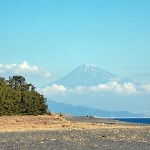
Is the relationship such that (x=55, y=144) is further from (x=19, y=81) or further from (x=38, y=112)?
(x=19, y=81)

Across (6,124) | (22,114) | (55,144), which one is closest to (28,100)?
(22,114)

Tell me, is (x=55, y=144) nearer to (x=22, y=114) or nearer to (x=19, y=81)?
(x=22, y=114)

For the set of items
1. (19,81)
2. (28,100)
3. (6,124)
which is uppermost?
(19,81)

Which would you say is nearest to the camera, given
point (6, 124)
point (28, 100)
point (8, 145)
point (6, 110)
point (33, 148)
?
point (33, 148)

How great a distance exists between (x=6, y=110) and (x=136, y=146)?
205 feet

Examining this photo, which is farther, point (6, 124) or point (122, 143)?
Answer: point (6, 124)

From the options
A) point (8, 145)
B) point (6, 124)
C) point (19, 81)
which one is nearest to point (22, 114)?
point (6, 124)

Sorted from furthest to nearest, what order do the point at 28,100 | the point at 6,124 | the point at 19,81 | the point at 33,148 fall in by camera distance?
1. the point at 19,81
2. the point at 28,100
3. the point at 6,124
4. the point at 33,148

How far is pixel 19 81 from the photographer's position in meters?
140

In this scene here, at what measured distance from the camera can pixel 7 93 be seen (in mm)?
101125

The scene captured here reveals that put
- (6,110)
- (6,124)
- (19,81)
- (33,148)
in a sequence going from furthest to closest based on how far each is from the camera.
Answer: (19,81) < (6,110) < (6,124) < (33,148)

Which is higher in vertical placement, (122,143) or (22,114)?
(22,114)

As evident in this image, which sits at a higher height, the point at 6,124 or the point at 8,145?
the point at 6,124

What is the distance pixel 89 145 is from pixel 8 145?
6511 millimetres
